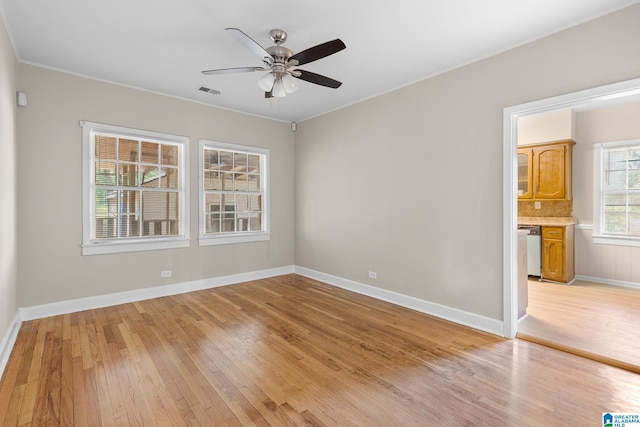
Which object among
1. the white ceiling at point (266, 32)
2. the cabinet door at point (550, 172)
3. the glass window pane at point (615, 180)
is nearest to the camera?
the white ceiling at point (266, 32)

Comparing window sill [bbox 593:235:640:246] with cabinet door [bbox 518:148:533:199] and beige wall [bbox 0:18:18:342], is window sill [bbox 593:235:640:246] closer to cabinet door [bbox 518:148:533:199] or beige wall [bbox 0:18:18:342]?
cabinet door [bbox 518:148:533:199]

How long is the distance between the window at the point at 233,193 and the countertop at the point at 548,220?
15.0 ft

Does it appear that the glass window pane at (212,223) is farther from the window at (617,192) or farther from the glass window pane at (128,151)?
the window at (617,192)

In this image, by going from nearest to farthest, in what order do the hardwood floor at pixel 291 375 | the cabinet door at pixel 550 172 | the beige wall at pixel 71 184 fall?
the hardwood floor at pixel 291 375, the beige wall at pixel 71 184, the cabinet door at pixel 550 172

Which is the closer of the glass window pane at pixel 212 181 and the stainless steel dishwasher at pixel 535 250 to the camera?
the glass window pane at pixel 212 181

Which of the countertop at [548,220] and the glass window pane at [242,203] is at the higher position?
the glass window pane at [242,203]

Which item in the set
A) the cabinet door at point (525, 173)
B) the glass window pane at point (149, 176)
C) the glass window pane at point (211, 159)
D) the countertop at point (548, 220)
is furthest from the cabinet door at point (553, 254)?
the glass window pane at point (149, 176)

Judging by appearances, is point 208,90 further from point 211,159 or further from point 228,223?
point 228,223

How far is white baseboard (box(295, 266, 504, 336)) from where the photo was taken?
315 cm

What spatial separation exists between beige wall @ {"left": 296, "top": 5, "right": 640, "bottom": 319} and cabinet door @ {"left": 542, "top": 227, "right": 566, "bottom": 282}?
2.72 metres

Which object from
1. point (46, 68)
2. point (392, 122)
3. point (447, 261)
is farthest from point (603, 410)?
point (46, 68)

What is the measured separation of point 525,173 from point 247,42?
5547 mm

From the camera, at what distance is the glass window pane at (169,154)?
4.43m

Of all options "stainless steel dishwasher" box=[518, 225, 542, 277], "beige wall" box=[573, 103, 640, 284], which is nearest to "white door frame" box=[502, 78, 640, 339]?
"stainless steel dishwasher" box=[518, 225, 542, 277]
